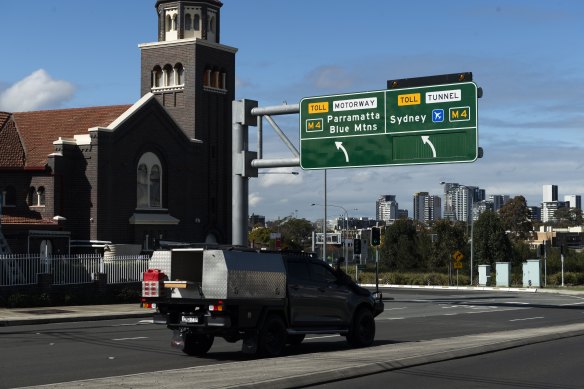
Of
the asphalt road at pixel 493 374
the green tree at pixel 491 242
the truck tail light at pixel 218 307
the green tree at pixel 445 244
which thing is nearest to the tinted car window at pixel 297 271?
the truck tail light at pixel 218 307

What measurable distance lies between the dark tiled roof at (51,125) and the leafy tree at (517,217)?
309ft

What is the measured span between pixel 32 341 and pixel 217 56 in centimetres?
4186

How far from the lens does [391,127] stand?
3450 centimetres

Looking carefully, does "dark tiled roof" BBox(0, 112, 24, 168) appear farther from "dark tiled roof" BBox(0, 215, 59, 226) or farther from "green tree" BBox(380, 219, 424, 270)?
"green tree" BBox(380, 219, 424, 270)

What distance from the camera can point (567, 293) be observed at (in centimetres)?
5800

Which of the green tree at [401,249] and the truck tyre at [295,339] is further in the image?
the green tree at [401,249]

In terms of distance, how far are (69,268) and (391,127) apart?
13313mm

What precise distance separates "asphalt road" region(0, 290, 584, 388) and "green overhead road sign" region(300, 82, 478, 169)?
567cm

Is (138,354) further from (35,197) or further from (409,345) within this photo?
(35,197)

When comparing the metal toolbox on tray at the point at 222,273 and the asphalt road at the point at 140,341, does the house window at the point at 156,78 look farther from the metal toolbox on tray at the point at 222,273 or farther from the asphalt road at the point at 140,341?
the metal toolbox on tray at the point at 222,273

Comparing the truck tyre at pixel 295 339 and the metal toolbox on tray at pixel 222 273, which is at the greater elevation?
the metal toolbox on tray at pixel 222 273

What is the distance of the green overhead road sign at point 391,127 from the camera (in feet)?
109

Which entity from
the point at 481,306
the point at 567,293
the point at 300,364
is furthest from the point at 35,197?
the point at 300,364

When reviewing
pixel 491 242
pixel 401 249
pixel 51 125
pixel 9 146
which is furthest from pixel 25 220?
pixel 401 249
